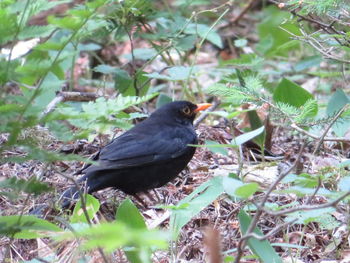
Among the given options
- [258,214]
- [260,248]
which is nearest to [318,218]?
[260,248]

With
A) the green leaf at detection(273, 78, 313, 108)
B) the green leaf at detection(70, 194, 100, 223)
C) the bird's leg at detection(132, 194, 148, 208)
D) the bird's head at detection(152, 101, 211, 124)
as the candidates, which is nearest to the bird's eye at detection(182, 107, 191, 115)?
the bird's head at detection(152, 101, 211, 124)

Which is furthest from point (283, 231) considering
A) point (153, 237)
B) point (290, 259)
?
point (153, 237)

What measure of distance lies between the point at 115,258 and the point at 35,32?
1.24 metres

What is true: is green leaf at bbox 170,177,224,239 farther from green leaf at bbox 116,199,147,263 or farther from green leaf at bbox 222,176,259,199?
green leaf at bbox 222,176,259,199

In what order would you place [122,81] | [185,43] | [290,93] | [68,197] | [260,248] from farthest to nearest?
[185,43] → [122,81] → [290,93] → [68,197] → [260,248]

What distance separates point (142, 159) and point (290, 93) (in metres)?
1.22

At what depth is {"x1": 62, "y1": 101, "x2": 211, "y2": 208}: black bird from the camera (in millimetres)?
4875

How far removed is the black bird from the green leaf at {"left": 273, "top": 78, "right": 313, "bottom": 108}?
2.38 ft

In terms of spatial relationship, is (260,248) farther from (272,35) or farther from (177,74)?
(272,35)

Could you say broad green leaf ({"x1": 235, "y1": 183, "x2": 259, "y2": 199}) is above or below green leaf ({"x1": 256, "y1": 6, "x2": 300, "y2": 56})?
above

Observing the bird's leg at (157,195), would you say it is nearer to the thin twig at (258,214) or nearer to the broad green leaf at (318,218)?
the broad green leaf at (318,218)

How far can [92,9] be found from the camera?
2926 millimetres

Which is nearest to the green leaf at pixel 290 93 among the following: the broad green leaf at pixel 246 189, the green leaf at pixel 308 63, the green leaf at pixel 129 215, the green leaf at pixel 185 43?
the green leaf at pixel 185 43

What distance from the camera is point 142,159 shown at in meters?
5.14
